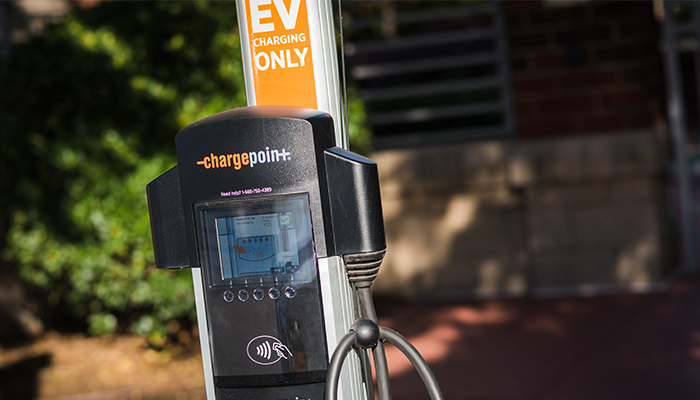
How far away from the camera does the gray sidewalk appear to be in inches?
157

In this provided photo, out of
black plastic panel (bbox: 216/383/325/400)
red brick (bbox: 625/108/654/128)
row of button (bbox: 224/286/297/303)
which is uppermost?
red brick (bbox: 625/108/654/128)

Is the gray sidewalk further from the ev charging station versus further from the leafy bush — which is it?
the ev charging station

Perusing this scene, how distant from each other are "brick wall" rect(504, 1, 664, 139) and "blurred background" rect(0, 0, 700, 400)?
0.06 feet

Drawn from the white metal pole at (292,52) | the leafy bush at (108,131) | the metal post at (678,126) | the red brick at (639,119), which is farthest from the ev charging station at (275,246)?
the metal post at (678,126)

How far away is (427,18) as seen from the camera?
630cm

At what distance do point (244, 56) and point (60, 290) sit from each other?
14.0 feet

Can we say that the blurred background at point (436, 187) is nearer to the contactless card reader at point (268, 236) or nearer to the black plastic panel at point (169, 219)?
the contactless card reader at point (268, 236)

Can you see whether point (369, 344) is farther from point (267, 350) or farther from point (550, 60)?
point (550, 60)

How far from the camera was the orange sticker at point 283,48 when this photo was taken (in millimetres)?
1654

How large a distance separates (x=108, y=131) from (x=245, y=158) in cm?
347

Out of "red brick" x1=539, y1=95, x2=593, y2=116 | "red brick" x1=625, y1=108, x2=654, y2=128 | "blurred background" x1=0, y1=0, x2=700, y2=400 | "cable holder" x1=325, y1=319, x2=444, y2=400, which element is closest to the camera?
"cable holder" x1=325, y1=319, x2=444, y2=400

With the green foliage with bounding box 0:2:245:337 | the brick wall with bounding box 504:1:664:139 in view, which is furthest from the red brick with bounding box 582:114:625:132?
the green foliage with bounding box 0:2:245:337

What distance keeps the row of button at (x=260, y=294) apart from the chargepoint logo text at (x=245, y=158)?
0.89ft

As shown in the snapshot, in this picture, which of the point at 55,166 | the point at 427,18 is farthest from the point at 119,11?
the point at 427,18
